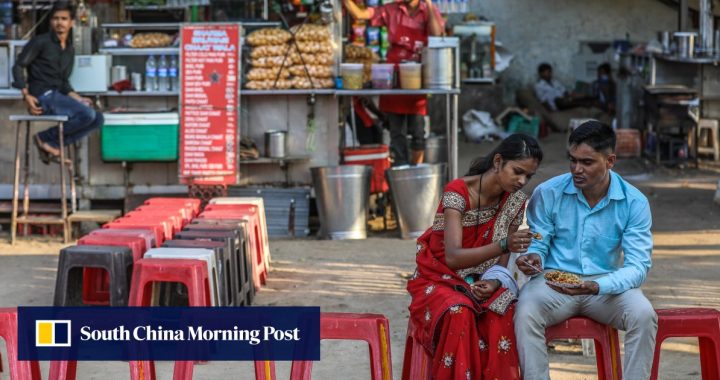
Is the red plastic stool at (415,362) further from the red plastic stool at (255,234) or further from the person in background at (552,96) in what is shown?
the person in background at (552,96)

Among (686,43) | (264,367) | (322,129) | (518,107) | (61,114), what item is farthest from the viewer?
(518,107)

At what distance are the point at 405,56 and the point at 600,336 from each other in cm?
656

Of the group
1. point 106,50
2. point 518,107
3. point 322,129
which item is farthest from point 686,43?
point 106,50

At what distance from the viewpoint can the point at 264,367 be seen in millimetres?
5004

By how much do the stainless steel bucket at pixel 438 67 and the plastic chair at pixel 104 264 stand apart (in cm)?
414

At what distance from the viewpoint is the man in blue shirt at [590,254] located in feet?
16.2

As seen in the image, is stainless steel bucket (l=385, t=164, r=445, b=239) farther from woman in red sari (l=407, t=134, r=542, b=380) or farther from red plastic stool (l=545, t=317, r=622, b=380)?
red plastic stool (l=545, t=317, r=622, b=380)

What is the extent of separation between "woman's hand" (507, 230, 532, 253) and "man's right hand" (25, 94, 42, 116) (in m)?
6.28

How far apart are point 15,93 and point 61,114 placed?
2.21ft

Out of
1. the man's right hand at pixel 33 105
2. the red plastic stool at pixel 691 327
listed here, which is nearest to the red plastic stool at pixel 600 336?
the red plastic stool at pixel 691 327

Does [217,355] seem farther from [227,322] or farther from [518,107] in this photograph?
[518,107]

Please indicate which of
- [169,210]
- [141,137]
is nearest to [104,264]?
[169,210]

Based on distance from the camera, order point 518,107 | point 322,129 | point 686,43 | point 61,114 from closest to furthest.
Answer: point 61,114 → point 322,129 → point 686,43 → point 518,107

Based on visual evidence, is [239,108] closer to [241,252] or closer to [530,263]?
[241,252]
